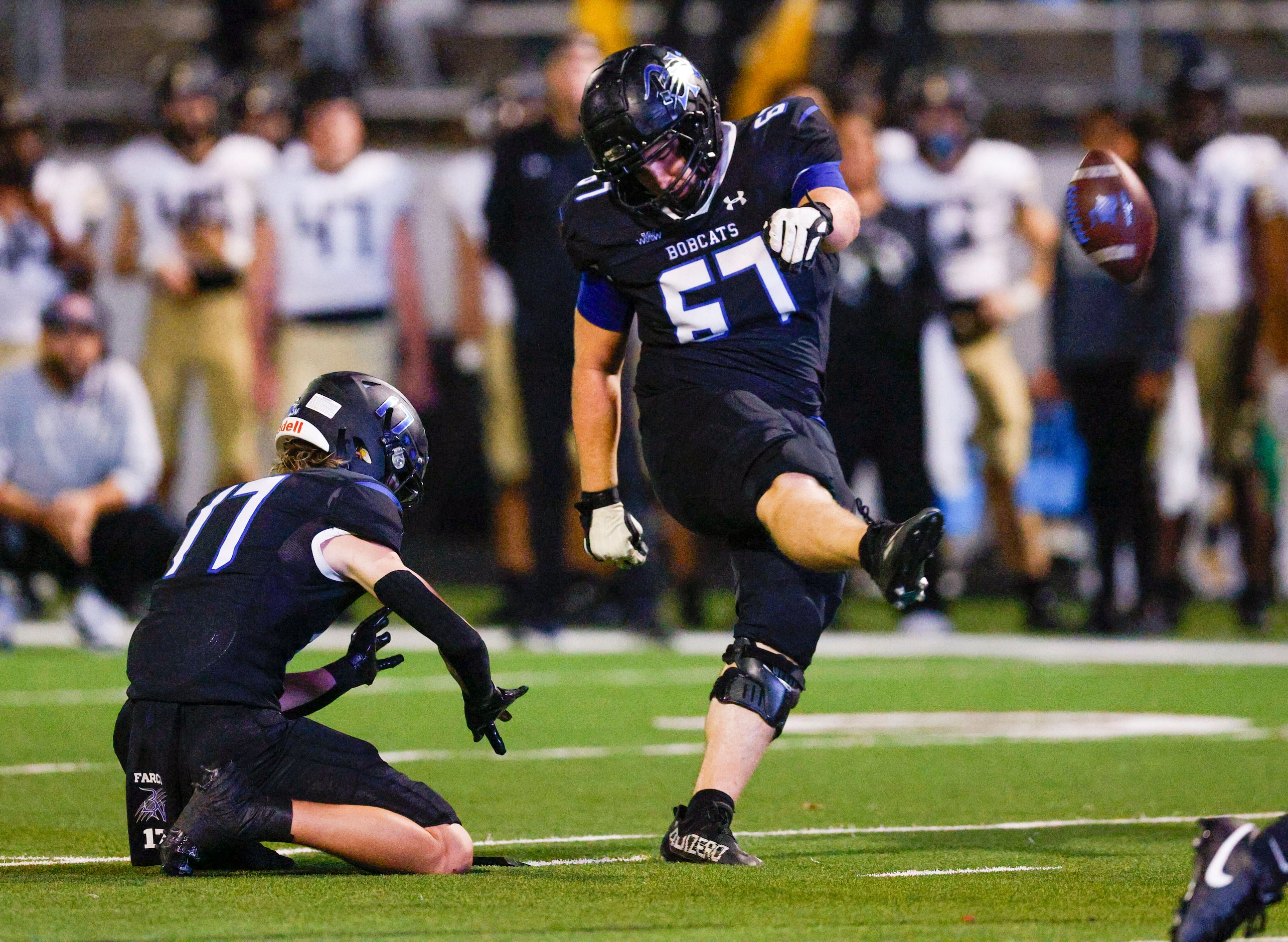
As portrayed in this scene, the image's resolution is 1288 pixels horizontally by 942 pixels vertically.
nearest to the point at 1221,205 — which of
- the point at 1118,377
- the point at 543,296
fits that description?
the point at 1118,377

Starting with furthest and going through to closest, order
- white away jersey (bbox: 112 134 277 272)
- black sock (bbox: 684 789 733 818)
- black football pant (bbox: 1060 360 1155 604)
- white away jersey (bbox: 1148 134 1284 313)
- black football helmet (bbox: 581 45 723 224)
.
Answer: white away jersey (bbox: 112 134 277 272), black football pant (bbox: 1060 360 1155 604), white away jersey (bbox: 1148 134 1284 313), black football helmet (bbox: 581 45 723 224), black sock (bbox: 684 789 733 818)

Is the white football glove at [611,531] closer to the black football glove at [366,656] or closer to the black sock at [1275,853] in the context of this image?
the black football glove at [366,656]

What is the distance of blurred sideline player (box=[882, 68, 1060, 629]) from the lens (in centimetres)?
953

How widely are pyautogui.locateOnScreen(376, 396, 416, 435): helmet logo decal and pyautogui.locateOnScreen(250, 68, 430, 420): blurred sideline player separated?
194 inches

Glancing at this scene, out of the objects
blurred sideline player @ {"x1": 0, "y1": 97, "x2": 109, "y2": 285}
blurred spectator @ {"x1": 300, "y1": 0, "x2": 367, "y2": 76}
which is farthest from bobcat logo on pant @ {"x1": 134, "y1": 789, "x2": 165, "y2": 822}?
blurred spectator @ {"x1": 300, "y1": 0, "x2": 367, "y2": 76}

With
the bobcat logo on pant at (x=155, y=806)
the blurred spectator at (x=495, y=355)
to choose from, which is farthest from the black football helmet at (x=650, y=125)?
the blurred spectator at (x=495, y=355)

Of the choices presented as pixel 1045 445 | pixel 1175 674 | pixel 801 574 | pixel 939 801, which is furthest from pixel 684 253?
pixel 1045 445

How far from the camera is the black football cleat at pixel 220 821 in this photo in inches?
151

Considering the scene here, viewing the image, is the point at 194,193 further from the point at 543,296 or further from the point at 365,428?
the point at 365,428

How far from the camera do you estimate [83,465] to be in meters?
9.18

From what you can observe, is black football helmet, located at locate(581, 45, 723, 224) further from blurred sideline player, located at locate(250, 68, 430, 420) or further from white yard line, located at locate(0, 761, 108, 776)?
blurred sideline player, located at locate(250, 68, 430, 420)

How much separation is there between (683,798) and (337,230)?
4.81m

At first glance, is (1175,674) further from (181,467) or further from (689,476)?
(181,467)

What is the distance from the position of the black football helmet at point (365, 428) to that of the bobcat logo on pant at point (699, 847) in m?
0.89
